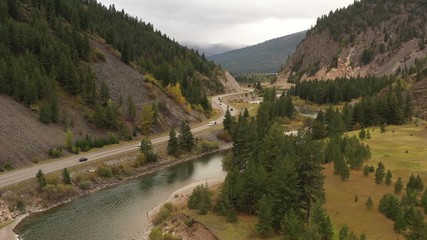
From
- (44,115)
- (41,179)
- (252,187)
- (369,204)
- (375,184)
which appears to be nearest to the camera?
(369,204)

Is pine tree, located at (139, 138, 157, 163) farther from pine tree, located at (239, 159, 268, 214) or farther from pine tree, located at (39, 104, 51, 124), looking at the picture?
pine tree, located at (239, 159, 268, 214)

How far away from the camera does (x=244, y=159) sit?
70.1 metres

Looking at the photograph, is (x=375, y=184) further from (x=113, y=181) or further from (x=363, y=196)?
(x=113, y=181)

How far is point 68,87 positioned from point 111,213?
54907mm

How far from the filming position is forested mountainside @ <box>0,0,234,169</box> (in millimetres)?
86700

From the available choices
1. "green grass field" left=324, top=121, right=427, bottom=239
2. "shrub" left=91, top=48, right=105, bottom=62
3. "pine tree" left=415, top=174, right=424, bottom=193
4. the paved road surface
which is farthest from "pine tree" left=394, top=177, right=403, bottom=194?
"shrub" left=91, top=48, right=105, bottom=62

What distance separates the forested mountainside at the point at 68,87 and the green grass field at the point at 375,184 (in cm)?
5593

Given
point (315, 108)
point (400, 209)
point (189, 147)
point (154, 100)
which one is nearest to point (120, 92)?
point (154, 100)

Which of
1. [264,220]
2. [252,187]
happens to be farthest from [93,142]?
[264,220]

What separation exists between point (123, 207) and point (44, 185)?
14.1 m

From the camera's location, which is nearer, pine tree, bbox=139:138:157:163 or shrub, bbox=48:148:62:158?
shrub, bbox=48:148:62:158

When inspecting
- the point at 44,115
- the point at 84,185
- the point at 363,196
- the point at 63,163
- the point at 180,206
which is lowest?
the point at 180,206

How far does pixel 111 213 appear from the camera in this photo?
60.2 meters

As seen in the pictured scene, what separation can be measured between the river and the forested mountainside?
63.2ft
